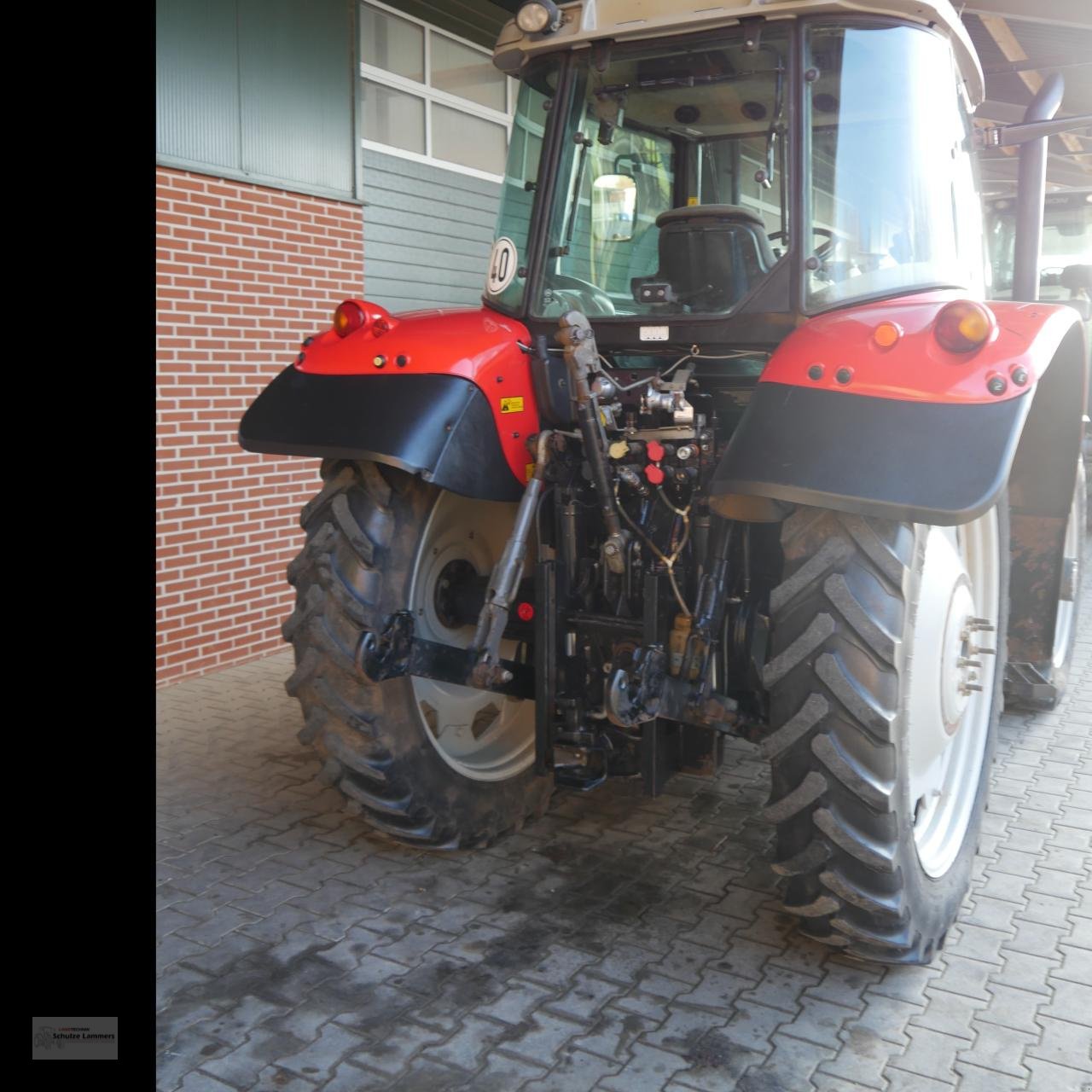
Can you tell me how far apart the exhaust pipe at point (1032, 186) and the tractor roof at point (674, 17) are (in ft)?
1.56

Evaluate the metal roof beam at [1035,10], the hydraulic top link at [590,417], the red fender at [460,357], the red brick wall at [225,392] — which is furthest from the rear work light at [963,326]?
the metal roof beam at [1035,10]

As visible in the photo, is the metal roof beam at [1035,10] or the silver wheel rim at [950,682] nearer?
the silver wheel rim at [950,682]

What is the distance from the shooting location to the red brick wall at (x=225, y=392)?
5660 mm

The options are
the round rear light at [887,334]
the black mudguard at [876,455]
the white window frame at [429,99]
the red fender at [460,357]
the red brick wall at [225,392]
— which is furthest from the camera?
the white window frame at [429,99]

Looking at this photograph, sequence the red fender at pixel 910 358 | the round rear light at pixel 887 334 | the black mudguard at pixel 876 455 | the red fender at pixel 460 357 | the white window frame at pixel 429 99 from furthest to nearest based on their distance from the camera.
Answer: the white window frame at pixel 429 99 < the red fender at pixel 460 357 < the round rear light at pixel 887 334 < the red fender at pixel 910 358 < the black mudguard at pixel 876 455

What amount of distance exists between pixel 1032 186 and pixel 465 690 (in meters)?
2.76

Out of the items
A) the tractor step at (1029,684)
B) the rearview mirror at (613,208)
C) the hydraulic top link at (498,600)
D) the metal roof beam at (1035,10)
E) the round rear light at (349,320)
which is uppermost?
the metal roof beam at (1035,10)

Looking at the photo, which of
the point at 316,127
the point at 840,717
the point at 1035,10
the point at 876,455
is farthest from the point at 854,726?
the point at 1035,10

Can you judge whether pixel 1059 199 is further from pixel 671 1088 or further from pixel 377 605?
pixel 671 1088

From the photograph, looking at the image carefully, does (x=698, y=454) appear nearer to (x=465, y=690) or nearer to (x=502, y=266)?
(x=502, y=266)

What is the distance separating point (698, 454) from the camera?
3178mm

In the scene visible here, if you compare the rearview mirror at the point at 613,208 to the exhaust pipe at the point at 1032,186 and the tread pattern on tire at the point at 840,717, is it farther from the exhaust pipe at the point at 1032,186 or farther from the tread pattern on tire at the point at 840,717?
the exhaust pipe at the point at 1032,186

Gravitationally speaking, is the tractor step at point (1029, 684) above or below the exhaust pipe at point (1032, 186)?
below
